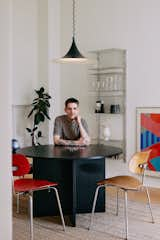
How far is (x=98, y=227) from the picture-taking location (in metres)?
3.99

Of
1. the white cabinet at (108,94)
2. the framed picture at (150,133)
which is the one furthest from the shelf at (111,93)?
the framed picture at (150,133)

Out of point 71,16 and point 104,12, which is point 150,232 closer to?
point 104,12

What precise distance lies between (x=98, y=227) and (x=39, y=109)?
3.24m

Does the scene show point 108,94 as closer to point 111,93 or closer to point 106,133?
point 111,93

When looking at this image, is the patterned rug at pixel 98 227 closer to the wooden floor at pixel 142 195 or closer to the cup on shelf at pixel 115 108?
the wooden floor at pixel 142 195

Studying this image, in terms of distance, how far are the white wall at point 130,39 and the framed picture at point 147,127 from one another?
0.28ft

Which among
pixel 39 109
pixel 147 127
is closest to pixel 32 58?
pixel 39 109

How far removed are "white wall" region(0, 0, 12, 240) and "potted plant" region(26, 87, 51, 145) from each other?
15.2 feet

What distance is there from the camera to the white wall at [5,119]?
212 cm

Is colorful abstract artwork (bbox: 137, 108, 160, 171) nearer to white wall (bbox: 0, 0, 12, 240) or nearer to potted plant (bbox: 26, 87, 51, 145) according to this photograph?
potted plant (bbox: 26, 87, 51, 145)

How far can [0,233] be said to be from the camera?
6.98 feet

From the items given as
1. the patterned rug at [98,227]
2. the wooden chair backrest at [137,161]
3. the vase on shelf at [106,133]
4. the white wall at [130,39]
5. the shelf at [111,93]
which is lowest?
the patterned rug at [98,227]

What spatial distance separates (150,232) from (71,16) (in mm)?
4266

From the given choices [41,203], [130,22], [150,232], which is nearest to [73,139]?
[41,203]
